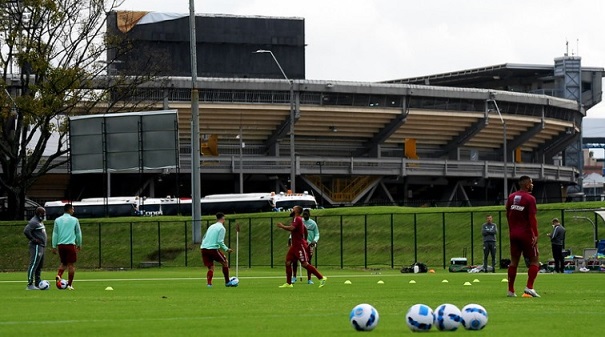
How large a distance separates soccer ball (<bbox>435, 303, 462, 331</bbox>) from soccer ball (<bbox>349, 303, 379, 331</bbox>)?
70 cm

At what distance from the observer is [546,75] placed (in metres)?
138

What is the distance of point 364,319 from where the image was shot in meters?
14.8

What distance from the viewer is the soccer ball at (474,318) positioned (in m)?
14.8

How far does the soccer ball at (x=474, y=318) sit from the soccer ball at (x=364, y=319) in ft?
3.24

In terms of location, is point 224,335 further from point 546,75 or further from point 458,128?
point 546,75

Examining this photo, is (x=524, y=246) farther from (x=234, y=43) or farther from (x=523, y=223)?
(x=234, y=43)

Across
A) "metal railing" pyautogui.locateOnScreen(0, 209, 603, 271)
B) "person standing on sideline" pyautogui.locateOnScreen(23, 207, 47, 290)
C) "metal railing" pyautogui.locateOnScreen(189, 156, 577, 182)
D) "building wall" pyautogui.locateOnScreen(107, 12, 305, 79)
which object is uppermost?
"building wall" pyautogui.locateOnScreen(107, 12, 305, 79)

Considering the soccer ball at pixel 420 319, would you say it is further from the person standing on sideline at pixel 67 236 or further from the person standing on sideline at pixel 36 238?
the person standing on sideline at pixel 36 238

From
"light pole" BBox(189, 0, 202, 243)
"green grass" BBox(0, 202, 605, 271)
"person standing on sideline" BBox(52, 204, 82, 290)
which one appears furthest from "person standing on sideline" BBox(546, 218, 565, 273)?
"person standing on sideline" BBox(52, 204, 82, 290)

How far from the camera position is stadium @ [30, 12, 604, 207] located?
98.1 m

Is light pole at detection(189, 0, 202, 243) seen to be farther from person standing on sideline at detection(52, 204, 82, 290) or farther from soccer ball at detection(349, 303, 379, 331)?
soccer ball at detection(349, 303, 379, 331)

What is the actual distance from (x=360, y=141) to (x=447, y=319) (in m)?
91.9

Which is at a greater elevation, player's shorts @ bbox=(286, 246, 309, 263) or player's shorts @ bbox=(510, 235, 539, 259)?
player's shorts @ bbox=(510, 235, 539, 259)

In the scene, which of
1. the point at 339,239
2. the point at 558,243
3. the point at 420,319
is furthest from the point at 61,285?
the point at 339,239
